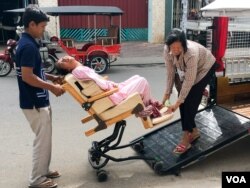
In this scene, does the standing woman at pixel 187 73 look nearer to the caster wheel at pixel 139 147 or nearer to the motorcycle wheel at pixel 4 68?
the caster wheel at pixel 139 147

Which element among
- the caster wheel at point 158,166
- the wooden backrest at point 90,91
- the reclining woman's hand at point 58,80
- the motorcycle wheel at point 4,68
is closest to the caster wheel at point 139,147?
the caster wheel at point 158,166

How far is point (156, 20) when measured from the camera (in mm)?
16938

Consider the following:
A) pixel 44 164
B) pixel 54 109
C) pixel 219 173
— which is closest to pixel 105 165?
pixel 44 164

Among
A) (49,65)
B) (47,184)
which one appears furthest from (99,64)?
(47,184)

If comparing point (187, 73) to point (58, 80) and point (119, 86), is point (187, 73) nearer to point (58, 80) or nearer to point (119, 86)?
point (119, 86)

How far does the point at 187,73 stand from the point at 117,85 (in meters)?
0.74

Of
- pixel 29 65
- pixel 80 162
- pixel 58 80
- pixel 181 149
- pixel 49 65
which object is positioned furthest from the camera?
pixel 49 65

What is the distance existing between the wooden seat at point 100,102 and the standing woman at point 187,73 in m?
0.49

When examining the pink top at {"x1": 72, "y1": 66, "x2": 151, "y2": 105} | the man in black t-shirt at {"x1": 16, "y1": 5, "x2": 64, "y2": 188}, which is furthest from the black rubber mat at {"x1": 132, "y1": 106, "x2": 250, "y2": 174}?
the man in black t-shirt at {"x1": 16, "y1": 5, "x2": 64, "y2": 188}

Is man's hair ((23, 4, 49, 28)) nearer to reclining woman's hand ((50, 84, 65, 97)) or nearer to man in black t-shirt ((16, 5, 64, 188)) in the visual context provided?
man in black t-shirt ((16, 5, 64, 188))

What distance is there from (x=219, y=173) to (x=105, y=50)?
6717 mm

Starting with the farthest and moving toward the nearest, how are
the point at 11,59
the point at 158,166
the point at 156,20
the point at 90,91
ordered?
the point at 156,20
the point at 11,59
the point at 158,166
the point at 90,91

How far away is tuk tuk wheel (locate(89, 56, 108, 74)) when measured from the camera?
10023mm

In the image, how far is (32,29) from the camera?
334 centimetres
